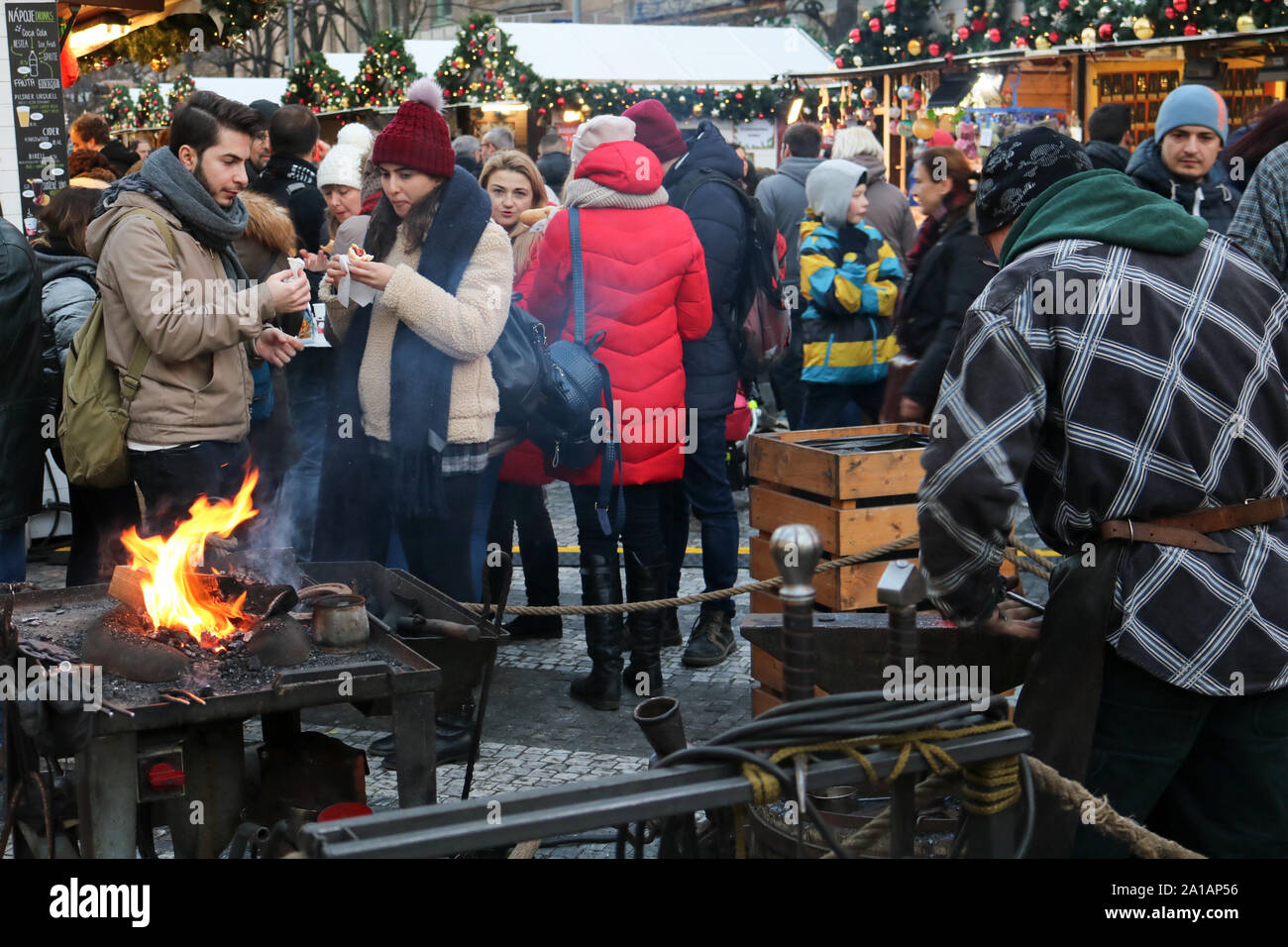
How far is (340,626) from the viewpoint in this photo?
353cm

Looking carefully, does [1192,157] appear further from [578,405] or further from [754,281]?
[578,405]

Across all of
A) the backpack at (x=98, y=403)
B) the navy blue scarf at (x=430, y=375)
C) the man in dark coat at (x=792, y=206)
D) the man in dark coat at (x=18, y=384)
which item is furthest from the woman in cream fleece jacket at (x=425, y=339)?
the man in dark coat at (x=792, y=206)

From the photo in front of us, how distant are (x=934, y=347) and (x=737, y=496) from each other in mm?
4000

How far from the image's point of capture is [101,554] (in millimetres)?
5656

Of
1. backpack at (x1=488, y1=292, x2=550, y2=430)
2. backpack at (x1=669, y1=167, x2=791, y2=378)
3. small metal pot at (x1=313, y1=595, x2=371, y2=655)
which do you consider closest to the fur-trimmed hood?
backpack at (x1=488, y1=292, x2=550, y2=430)

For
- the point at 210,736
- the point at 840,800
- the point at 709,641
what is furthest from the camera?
the point at 709,641

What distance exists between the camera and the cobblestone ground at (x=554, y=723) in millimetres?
4945

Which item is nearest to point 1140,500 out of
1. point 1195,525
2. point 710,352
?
point 1195,525

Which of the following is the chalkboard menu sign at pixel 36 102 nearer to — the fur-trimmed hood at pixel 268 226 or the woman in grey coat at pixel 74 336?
the woman in grey coat at pixel 74 336

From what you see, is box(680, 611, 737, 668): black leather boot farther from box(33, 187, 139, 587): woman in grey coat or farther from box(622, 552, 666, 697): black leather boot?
box(33, 187, 139, 587): woman in grey coat

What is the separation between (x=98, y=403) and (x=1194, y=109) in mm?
5461

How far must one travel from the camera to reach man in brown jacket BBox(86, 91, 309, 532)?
4.69m

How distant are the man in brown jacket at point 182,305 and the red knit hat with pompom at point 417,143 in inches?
20.6
